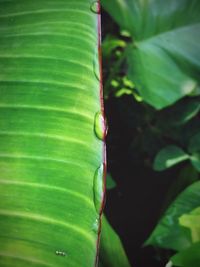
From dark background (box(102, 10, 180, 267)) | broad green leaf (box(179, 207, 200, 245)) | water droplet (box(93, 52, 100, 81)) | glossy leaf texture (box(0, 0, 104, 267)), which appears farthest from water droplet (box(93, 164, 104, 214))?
dark background (box(102, 10, 180, 267))

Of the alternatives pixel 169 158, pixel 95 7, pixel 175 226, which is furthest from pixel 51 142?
pixel 169 158

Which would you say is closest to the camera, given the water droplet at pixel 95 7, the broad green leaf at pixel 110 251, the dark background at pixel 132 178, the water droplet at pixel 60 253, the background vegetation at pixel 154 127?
the water droplet at pixel 60 253

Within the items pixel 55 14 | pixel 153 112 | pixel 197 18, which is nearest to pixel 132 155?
pixel 153 112

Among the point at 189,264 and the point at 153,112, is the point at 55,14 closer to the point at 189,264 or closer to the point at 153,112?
the point at 189,264

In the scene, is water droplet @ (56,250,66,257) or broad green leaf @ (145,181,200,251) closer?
water droplet @ (56,250,66,257)

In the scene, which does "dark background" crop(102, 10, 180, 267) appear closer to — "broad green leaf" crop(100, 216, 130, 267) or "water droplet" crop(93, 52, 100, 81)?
"broad green leaf" crop(100, 216, 130, 267)

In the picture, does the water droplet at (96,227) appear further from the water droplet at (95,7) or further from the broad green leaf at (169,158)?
the broad green leaf at (169,158)

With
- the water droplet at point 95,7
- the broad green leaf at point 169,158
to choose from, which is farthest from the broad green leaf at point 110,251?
the water droplet at point 95,7
